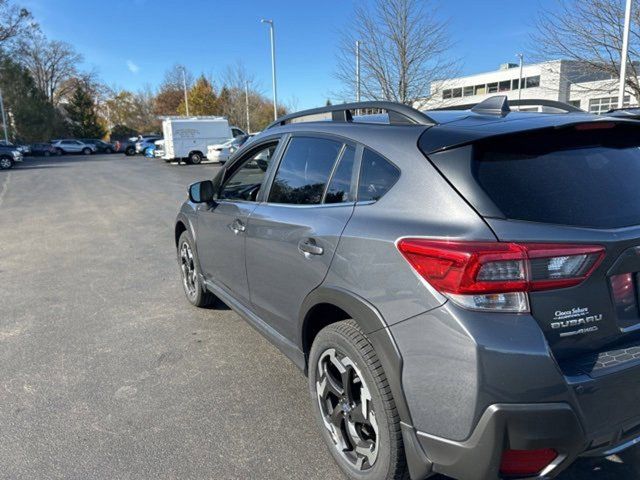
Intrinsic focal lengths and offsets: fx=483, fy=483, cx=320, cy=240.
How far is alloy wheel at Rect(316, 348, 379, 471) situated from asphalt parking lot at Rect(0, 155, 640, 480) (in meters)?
0.21

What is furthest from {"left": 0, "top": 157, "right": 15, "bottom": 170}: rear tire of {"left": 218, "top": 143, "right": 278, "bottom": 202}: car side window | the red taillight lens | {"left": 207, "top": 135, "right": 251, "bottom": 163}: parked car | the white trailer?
the red taillight lens

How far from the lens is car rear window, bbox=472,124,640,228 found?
1.91 metres

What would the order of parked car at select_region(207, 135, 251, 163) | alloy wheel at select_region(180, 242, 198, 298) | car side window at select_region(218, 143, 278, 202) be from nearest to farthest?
car side window at select_region(218, 143, 278, 202) → alloy wheel at select_region(180, 242, 198, 298) → parked car at select_region(207, 135, 251, 163)

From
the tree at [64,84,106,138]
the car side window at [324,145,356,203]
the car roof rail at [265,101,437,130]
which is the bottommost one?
the car side window at [324,145,356,203]

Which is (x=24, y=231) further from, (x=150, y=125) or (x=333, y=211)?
(x=150, y=125)

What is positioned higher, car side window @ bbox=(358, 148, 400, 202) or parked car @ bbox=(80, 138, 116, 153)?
parked car @ bbox=(80, 138, 116, 153)

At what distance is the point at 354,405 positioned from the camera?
7.75 feet

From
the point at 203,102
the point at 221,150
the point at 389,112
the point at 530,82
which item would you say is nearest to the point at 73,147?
A: the point at 203,102

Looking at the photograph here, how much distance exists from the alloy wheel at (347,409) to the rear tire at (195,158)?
28.4m

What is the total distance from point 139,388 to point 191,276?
5.52 ft

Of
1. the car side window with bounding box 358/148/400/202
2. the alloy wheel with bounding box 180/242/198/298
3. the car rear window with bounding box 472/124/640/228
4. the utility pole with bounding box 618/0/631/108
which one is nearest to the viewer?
the car rear window with bounding box 472/124/640/228

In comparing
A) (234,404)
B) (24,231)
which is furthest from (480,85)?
(234,404)

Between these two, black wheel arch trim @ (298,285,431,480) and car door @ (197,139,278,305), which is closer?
black wheel arch trim @ (298,285,431,480)

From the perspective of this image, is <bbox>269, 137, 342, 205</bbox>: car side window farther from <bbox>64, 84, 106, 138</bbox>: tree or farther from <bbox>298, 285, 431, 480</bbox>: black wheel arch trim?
<bbox>64, 84, 106, 138</bbox>: tree
